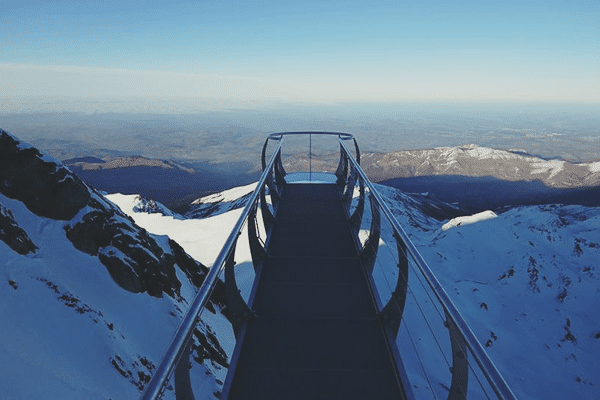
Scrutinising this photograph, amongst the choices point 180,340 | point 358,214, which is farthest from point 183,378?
point 358,214

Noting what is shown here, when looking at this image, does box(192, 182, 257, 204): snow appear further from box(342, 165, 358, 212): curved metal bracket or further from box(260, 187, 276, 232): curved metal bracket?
box(260, 187, 276, 232): curved metal bracket

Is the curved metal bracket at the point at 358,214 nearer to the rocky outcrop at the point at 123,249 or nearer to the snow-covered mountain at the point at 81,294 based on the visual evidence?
the snow-covered mountain at the point at 81,294

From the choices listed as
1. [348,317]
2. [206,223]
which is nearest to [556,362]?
[206,223]

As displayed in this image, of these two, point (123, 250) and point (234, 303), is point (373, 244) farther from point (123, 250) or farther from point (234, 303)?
point (123, 250)

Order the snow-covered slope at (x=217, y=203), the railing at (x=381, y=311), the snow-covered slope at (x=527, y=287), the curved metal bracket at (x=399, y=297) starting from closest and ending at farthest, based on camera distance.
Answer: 1. the railing at (x=381, y=311)
2. the curved metal bracket at (x=399, y=297)
3. the snow-covered slope at (x=527, y=287)
4. the snow-covered slope at (x=217, y=203)

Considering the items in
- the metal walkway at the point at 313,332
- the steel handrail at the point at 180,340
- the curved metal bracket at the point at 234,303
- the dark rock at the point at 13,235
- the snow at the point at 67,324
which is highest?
the steel handrail at the point at 180,340

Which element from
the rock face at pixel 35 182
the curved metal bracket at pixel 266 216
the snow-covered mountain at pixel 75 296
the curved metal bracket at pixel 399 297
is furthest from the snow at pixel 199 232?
the curved metal bracket at pixel 399 297
